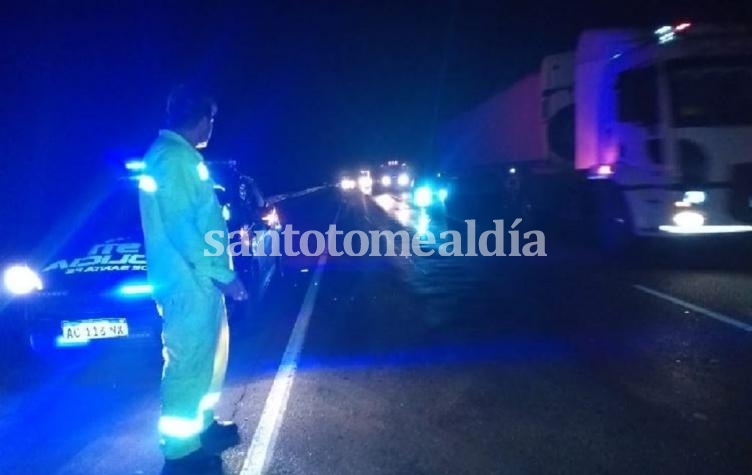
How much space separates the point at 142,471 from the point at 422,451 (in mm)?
1684

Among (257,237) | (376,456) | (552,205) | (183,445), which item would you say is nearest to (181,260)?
(183,445)

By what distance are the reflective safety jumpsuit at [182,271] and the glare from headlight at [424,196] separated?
1137 inches

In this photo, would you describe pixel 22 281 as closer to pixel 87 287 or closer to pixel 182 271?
pixel 87 287

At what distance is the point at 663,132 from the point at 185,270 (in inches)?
375

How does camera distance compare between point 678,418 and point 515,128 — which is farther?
point 515,128

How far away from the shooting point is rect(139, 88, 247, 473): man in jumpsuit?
188 inches

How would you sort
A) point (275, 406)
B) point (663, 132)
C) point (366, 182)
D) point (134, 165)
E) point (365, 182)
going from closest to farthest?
1. point (275, 406)
2. point (134, 165)
3. point (663, 132)
4. point (366, 182)
5. point (365, 182)

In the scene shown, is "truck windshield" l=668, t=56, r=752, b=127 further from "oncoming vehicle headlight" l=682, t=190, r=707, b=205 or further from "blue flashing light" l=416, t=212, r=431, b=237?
"blue flashing light" l=416, t=212, r=431, b=237

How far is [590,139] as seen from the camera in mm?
16062

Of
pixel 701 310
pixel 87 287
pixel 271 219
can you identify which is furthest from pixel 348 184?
pixel 87 287

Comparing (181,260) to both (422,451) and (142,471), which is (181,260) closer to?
(142,471)

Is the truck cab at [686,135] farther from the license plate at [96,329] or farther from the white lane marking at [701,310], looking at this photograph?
the license plate at [96,329]

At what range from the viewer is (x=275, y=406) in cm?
648

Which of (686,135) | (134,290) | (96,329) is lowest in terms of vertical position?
(96,329)
